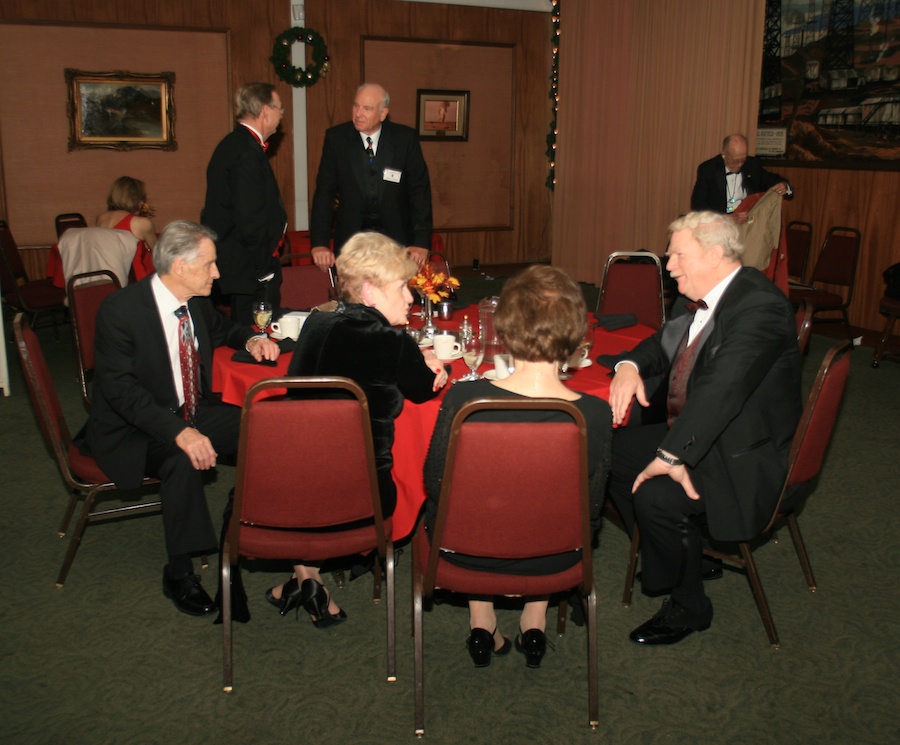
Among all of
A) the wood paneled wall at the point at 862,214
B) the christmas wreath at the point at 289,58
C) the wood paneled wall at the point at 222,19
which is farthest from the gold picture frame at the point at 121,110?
Result: the wood paneled wall at the point at 862,214

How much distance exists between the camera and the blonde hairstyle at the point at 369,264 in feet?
9.18

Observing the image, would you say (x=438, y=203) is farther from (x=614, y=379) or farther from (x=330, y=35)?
(x=614, y=379)

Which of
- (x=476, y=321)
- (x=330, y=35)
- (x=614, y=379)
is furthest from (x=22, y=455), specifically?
(x=330, y=35)

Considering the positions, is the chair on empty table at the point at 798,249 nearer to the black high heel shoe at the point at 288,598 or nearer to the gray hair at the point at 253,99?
the gray hair at the point at 253,99

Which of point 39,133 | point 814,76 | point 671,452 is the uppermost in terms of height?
point 814,76

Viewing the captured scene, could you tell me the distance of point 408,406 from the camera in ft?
9.59

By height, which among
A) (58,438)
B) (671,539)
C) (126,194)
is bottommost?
(671,539)

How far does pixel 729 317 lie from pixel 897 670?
1.23 m

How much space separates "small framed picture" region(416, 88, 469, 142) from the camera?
9.89m

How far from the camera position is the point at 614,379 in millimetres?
2992

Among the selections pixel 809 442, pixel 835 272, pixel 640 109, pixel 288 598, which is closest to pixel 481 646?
pixel 288 598

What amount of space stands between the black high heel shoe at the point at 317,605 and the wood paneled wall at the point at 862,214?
19.3 ft

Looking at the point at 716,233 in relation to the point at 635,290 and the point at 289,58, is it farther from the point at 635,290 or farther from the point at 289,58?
the point at 289,58

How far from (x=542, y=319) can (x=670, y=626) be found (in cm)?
127
